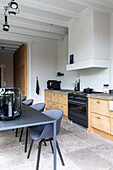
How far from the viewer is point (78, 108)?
3.75 meters

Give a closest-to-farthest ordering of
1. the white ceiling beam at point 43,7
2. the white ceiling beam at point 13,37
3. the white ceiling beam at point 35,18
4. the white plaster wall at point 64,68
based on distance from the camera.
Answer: the white ceiling beam at point 43,7, the white ceiling beam at point 35,18, the white ceiling beam at point 13,37, the white plaster wall at point 64,68

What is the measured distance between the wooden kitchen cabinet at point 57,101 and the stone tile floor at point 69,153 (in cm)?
127

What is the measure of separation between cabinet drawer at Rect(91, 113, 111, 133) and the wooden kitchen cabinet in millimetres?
1206

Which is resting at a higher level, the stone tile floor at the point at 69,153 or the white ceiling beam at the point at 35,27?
the white ceiling beam at the point at 35,27

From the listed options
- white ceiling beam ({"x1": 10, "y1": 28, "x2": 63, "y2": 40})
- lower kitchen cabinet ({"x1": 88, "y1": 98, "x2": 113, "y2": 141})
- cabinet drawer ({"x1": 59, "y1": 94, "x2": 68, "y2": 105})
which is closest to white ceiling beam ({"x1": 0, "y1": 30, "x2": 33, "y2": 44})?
white ceiling beam ({"x1": 10, "y1": 28, "x2": 63, "y2": 40})

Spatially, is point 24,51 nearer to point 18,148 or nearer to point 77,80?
point 77,80

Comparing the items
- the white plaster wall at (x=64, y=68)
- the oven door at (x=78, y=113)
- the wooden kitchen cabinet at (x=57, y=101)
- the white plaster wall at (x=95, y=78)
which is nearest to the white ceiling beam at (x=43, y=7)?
the white plaster wall at (x=95, y=78)

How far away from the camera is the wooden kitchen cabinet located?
14.4 feet

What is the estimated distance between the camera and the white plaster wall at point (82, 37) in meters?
3.70

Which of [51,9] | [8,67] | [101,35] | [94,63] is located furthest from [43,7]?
[8,67]

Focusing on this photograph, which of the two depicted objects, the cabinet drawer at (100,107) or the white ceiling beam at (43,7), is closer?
the cabinet drawer at (100,107)

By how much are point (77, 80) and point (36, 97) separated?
1970 mm

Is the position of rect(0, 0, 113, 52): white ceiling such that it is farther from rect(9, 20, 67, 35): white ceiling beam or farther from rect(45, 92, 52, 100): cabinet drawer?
rect(45, 92, 52, 100): cabinet drawer

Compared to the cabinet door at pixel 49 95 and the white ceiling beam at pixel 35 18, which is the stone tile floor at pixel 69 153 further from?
the white ceiling beam at pixel 35 18
